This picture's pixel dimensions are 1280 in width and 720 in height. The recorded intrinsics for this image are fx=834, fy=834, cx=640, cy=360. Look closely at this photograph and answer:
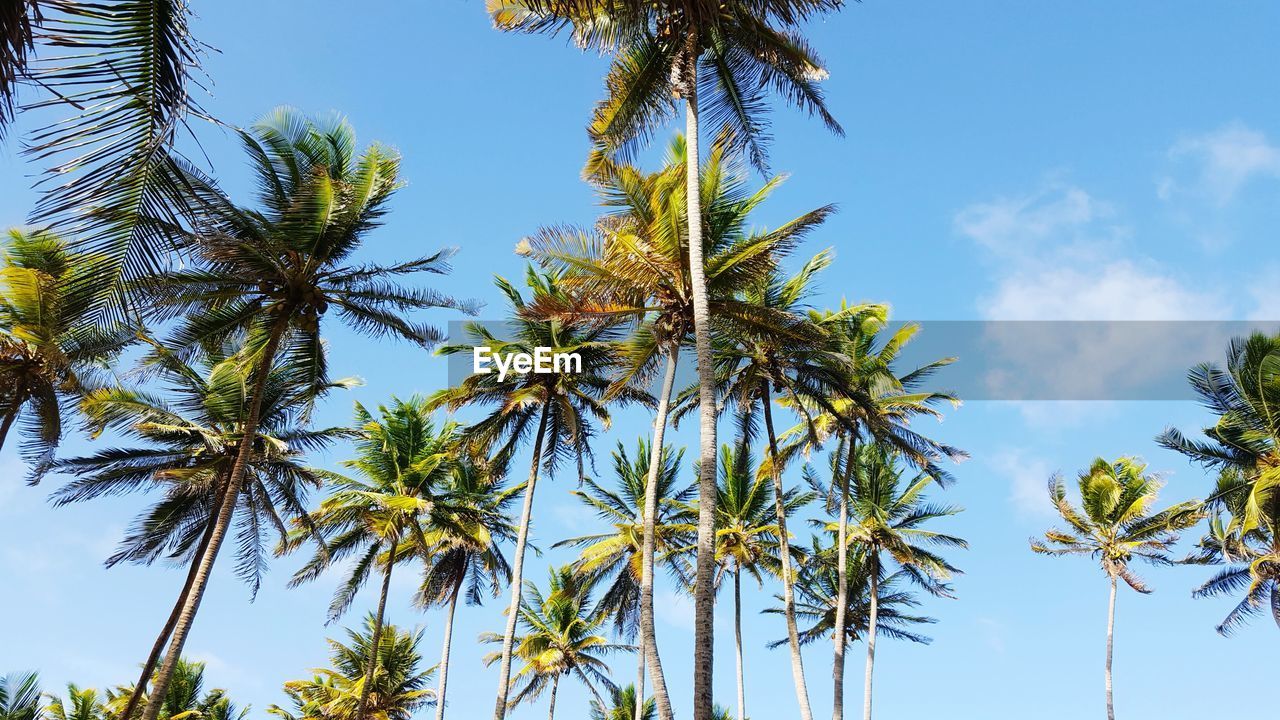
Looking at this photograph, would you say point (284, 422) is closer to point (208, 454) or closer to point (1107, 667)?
point (208, 454)

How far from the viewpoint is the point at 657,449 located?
16.2m

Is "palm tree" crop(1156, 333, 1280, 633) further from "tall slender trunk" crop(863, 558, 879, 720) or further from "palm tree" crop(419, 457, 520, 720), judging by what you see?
"palm tree" crop(419, 457, 520, 720)

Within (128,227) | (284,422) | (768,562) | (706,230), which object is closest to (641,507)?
(768,562)

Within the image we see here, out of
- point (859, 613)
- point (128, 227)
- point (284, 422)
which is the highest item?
point (284, 422)

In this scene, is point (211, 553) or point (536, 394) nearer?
point (211, 553)

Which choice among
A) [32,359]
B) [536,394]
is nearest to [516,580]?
[536,394]

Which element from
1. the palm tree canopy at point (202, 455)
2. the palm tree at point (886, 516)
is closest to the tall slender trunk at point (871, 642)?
the palm tree at point (886, 516)

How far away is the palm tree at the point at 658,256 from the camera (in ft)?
50.8

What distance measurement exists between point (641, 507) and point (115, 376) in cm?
1733

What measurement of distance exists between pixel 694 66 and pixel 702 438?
6.51m

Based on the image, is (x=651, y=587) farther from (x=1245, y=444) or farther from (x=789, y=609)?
(x=1245, y=444)

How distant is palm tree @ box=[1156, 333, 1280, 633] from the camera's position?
2375cm

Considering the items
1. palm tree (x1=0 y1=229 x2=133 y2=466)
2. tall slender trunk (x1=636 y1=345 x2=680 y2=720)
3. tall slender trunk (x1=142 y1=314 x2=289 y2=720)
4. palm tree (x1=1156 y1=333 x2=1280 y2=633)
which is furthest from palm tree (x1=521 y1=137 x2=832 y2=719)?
palm tree (x1=1156 y1=333 x2=1280 y2=633)

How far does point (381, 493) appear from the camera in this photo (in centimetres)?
2453
